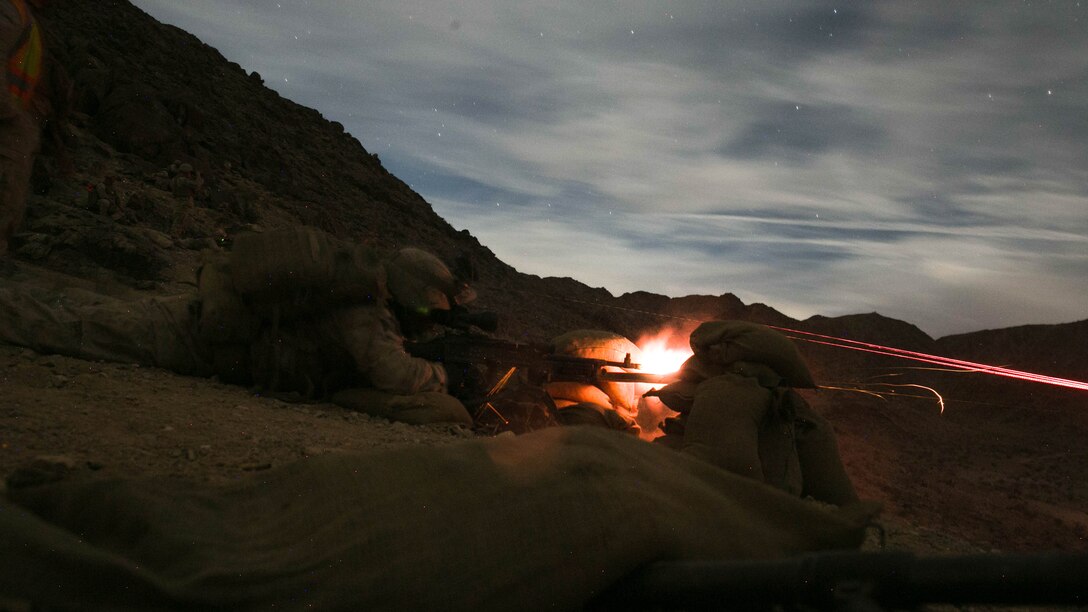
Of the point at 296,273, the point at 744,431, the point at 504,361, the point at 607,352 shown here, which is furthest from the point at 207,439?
the point at 607,352

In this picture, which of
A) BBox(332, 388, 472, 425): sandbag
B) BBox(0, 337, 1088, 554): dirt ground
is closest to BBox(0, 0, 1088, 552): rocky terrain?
BBox(0, 337, 1088, 554): dirt ground

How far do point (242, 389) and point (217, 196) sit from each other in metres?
7.53

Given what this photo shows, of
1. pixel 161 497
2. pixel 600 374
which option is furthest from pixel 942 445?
pixel 161 497

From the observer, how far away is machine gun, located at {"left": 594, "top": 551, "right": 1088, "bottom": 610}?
121cm

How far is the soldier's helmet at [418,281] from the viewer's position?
5.34 m

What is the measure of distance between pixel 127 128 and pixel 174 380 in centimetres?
957

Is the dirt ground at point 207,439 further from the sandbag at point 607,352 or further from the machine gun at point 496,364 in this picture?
the sandbag at point 607,352

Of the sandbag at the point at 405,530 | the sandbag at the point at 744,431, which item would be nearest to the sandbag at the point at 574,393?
the sandbag at the point at 744,431

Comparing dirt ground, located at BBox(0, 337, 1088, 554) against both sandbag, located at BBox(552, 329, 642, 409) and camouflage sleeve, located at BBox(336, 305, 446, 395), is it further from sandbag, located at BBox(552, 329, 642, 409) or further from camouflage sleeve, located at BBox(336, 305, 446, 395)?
sandbag, located at BBox(552, 329, 642, 409)

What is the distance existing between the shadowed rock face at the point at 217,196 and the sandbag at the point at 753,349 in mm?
5734

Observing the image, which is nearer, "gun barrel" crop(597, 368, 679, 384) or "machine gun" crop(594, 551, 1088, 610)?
"machine gun" crop(594, 551, 1088, 610)

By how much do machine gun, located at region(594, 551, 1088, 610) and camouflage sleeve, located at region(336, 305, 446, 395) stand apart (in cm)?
353

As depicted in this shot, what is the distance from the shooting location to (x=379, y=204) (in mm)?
19625

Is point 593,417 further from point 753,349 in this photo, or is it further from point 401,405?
point 753,349
